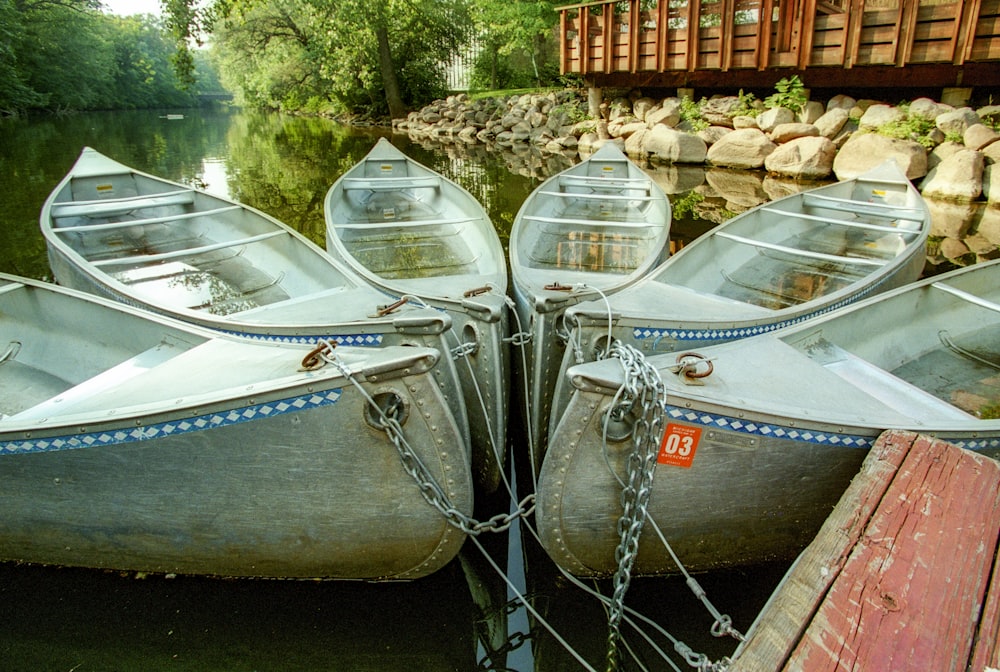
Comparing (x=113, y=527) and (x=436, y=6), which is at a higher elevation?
(x=436, y=6)

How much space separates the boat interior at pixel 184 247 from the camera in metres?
5.31

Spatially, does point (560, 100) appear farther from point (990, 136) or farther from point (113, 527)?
point (113, 527)

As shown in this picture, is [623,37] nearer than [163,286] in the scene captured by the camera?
No

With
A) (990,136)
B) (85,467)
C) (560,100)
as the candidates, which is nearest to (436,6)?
(560,100)

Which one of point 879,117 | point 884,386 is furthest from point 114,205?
point 879,117

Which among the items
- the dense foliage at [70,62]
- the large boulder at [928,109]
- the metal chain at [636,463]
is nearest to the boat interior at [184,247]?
the metal chain at [636,463]

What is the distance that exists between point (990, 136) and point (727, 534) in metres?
12.0

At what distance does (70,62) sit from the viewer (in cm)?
3956

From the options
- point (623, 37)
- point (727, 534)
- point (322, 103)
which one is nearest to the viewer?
point (727, 534)

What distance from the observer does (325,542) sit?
2861 mm

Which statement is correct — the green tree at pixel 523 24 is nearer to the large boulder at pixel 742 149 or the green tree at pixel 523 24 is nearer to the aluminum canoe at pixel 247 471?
the large boulder at pixel 742 149

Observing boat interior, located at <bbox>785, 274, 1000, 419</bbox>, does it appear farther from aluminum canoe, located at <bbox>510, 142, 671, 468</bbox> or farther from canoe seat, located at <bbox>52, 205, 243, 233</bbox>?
canoe seat, located at <bbox>52, 205, 243, 233</bbox>

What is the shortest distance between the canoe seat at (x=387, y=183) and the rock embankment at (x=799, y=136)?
8767 mm

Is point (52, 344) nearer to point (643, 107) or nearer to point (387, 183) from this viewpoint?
point (387, 183)
